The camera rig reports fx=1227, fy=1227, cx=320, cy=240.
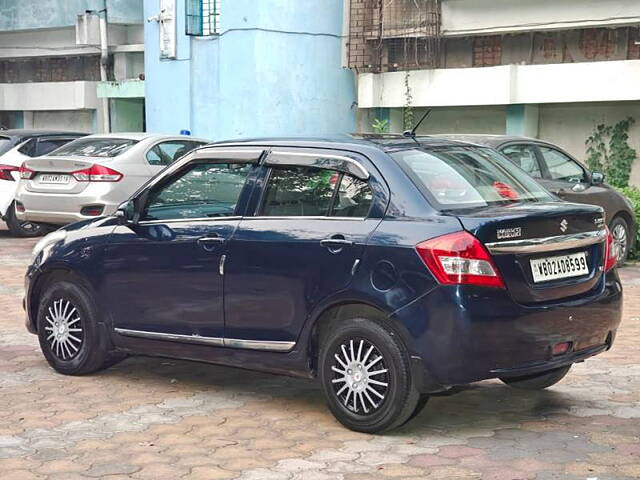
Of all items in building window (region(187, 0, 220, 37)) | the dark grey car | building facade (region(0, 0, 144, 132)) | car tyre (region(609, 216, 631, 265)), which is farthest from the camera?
building facade (region(0, 0, 144, 132))

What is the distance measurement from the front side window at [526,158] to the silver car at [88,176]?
403 centimetres

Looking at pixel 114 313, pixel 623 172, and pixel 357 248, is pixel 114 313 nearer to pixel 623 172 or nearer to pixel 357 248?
pixel 357 248

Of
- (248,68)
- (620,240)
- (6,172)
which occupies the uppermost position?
(248,68)

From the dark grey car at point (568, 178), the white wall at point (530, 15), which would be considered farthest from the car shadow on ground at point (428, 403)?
the white wall at point (530, 15)

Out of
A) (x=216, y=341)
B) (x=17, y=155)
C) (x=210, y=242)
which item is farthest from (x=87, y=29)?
(x=216, y=341)

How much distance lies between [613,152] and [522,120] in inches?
69.8

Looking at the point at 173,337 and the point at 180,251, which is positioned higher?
the point at 180,251

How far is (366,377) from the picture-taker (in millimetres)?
6410

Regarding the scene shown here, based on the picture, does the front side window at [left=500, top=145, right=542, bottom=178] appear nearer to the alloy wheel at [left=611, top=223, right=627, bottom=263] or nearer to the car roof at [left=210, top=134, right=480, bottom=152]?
the alloy wheel at [left=611, top=223, right=627, bottom=263]

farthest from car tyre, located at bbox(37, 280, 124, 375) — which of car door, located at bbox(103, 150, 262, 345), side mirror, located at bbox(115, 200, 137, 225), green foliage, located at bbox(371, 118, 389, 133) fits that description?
green foliage, located at bbox(371, 118, 389, 133)

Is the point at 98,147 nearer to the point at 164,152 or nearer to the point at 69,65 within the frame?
the point at 164,152

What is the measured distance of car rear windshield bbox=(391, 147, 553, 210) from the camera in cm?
662

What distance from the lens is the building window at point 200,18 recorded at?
24172 mm

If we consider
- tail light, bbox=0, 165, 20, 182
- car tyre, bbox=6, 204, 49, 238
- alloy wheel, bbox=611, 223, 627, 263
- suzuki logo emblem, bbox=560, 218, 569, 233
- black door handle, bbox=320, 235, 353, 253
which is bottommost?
car tyre, bbox=6, 204, 49, 238
